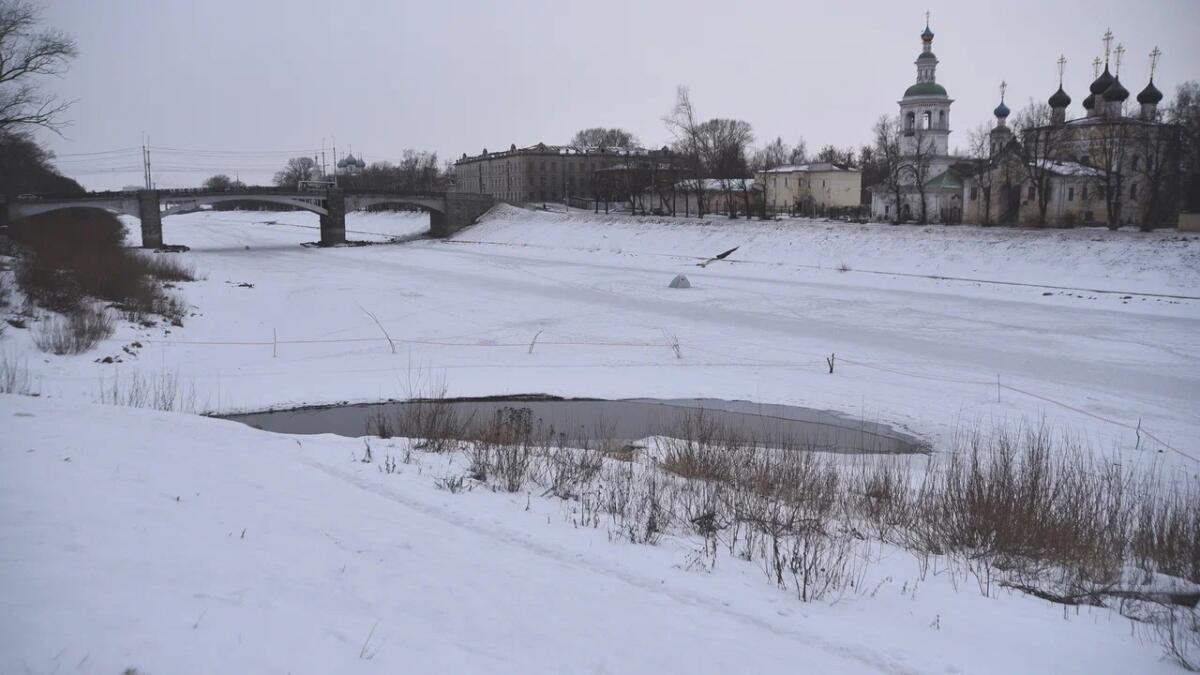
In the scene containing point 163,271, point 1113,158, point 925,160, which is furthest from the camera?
point 925,160

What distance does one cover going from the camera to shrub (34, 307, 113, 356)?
21844 millimetres

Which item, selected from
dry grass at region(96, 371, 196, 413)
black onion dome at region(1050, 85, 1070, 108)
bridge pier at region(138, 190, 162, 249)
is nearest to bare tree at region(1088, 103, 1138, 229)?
black onion dome at region(1050, 85, 1070, 108)

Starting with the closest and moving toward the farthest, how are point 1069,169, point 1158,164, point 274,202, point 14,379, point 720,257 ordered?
Result: point 14,379
point 1158,164
point 720,257
point 1069,169
point 274,202

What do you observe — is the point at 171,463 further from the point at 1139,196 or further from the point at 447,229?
the point at 447,229

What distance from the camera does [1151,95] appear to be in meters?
61.4

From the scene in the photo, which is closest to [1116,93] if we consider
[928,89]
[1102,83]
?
[1102,83]

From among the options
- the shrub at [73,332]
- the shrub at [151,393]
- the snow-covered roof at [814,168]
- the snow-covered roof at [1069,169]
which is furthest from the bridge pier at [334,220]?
the snow-covered roof at [1069,169]

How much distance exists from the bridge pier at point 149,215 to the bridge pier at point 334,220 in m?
14.3

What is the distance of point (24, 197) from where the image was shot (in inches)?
2537

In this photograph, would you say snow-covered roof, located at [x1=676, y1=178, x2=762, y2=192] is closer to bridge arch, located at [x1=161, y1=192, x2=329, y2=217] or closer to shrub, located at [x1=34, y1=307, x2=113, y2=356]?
bridge arch, located at [x1=161, y1=192, x2=329, y2=217]

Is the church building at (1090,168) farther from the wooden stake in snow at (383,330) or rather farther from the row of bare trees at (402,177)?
the row of bare trees at (402,177)

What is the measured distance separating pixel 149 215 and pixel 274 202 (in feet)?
51.1

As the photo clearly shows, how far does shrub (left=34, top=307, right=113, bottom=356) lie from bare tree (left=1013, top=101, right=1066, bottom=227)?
53376mm

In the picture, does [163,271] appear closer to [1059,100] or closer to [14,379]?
[14,379]
